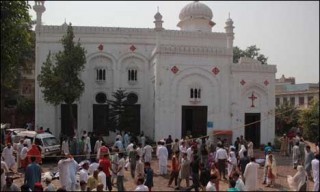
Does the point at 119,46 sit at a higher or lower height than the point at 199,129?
higher

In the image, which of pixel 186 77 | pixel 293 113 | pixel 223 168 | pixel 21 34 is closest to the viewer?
pixel 21 34

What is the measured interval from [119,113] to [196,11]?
1018cm

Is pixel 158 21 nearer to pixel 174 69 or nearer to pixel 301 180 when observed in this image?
pixel 174 69


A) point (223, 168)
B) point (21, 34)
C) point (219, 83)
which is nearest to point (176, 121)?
point (219, 83)

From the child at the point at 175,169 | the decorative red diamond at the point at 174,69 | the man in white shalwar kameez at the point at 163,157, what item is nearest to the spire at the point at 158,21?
the decorative red diamond at the point at 174,69

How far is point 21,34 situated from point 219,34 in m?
17.7

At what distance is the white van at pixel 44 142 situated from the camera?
1858 cm

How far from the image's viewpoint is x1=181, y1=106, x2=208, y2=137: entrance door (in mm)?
24234

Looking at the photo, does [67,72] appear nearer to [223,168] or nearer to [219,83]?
[219,83]

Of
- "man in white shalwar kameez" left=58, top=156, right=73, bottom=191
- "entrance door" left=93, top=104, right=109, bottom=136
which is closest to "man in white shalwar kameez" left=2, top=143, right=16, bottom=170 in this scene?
"man in white shalwar kameez" left=58, top=156, right=73, bottom=191

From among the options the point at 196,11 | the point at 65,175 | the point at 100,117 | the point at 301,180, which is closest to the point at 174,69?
the point at 100,117

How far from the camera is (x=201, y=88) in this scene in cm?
2450

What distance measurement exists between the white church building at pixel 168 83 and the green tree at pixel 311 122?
5925mm

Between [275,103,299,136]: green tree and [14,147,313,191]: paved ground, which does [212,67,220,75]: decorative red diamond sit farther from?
[275,103,299,136]: green tree
